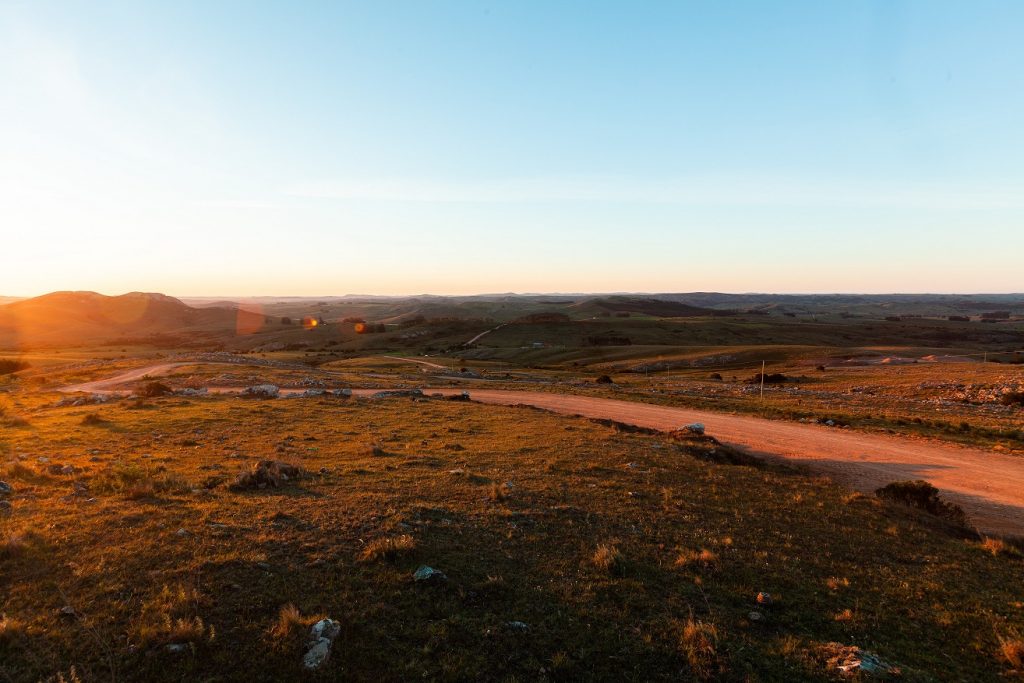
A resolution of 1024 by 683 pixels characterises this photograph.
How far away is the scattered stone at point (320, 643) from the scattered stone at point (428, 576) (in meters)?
1.98

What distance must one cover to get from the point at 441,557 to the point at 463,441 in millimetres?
15303

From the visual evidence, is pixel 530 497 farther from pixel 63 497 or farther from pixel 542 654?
pixel 63 497

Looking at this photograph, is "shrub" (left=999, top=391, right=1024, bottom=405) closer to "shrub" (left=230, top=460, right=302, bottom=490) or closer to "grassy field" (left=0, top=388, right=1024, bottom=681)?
"grassy field" (left=0, top=388, right=1024, bottom=681)

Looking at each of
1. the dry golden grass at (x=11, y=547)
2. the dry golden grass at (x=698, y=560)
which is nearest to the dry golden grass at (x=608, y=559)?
the dry golden grass at (x=698, y=560)

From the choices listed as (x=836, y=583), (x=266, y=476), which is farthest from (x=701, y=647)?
(x=266, y=476)

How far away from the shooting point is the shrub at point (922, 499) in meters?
17.1

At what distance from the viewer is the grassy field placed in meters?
7.67

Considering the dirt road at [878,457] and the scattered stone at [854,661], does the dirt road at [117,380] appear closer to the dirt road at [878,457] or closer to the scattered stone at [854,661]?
the dirt road at [878,457]

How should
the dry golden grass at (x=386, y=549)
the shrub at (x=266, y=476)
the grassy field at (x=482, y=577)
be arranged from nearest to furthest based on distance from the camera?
the grassy field at (x=482, y=577) → the dry golden grass at (x=386, y=549) → the shrub at (x=266, y=476)

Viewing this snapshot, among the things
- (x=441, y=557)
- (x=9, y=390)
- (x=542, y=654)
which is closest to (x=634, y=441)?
(x=441, y=557)

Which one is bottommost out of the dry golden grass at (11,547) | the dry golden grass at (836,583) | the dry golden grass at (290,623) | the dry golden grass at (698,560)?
the dry golden grass at (836,583)

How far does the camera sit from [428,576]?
32.0 ft

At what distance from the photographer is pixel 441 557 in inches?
425

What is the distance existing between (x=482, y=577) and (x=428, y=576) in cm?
116
